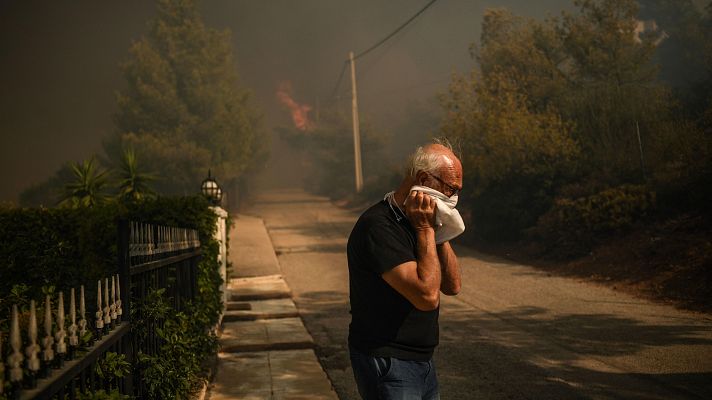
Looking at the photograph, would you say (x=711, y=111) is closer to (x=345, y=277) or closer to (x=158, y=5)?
(x=345, y=277)

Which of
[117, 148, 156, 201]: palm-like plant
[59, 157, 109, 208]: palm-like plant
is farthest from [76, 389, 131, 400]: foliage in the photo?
[59, 157, 109, 208]: palm-like plant

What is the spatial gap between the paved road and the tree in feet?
86.1

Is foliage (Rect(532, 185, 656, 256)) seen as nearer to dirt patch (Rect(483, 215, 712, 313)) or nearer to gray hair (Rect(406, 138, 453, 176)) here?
dirt patch (Rect(483, 215, 712, 313))

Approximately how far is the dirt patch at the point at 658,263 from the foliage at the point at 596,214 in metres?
0.38

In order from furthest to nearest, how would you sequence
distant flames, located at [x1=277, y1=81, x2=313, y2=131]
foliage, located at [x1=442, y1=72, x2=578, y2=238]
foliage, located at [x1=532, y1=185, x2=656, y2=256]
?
distant flames, located at [x1=277, y1=81, x2=313, y2=131]
foliage, located at [x1=442, y1=72, x2=578, y2=238]
foliage, located at [x1=532, y1=185, x2=656, y2=256]

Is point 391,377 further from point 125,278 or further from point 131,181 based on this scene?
point 131,181

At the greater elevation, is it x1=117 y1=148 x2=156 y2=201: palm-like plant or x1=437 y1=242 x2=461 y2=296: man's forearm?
x1=117 y1=148 x2=156 y2=201: palm-like plant

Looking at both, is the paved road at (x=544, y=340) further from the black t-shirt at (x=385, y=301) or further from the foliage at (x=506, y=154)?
the foliage at (x=506, y=154)

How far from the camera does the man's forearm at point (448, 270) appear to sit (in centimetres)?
330

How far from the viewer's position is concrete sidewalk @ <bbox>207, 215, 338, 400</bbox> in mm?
6914

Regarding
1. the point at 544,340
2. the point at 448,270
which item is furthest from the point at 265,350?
the point at 448,270

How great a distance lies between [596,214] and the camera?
18.0 m

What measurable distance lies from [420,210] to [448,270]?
541 millimetres

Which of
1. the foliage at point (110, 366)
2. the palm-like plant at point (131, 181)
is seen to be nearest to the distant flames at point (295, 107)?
the palm-like plant at point (131, 181)
